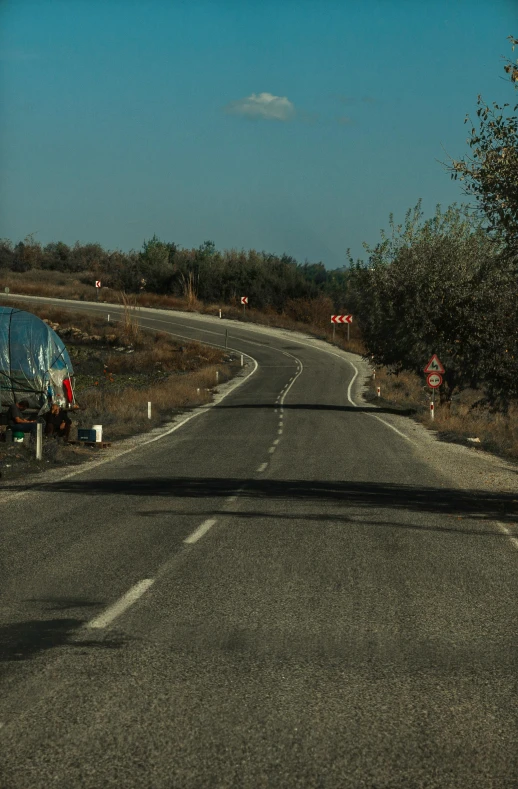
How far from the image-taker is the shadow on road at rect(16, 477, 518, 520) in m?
13.4

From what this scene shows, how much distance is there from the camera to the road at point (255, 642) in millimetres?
4148

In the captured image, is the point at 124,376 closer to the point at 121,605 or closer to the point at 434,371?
the point at 434,371

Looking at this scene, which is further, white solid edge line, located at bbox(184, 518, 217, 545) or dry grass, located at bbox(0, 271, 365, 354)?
dry grass, located at bbox(0, 271, 365, 354)

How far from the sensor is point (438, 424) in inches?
1309

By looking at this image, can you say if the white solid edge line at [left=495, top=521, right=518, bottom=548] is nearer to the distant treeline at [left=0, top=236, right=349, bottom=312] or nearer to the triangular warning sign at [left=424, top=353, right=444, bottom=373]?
the triangular warning sign at [left=424, top=353, right=444, bottom=373]

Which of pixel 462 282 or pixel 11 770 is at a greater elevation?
pixel 462 282

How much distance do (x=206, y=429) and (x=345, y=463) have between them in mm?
9410

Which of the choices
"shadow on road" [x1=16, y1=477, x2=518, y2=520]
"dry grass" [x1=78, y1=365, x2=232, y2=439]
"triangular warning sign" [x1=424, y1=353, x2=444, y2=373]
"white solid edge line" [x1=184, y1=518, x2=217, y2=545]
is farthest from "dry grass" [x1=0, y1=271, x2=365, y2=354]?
"white solid edge line" [x1=184, y1=518, x2=217, y2=545]

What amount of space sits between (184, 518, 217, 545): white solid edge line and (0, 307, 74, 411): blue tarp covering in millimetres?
15724

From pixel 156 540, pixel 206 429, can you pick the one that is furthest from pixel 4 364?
pixel 156 540

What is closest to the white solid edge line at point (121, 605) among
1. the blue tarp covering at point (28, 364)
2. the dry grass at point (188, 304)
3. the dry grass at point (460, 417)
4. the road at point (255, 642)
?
the road at point (255, 642)

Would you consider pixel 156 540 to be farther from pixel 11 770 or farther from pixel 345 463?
pixel 345 463

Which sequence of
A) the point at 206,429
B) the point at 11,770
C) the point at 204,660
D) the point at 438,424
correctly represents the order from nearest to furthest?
1. the point at 11,770
2. the point at 204,660
3. the point at 206,429
4. the point at 438,424

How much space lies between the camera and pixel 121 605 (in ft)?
22.9
